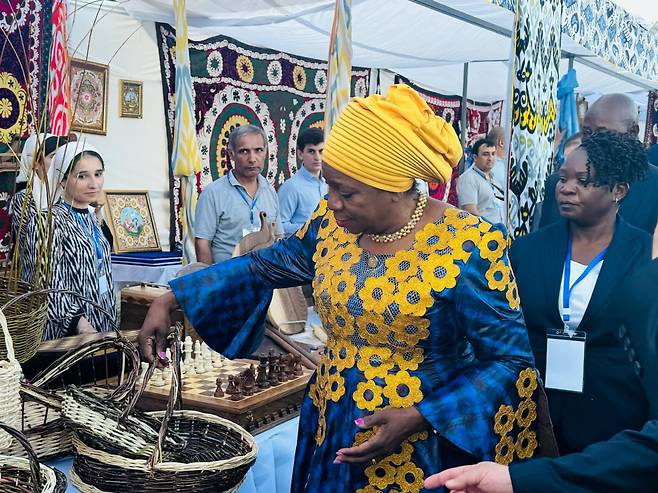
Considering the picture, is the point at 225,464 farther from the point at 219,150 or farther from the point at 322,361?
the point at 219,150

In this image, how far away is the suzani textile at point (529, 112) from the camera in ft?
10.7

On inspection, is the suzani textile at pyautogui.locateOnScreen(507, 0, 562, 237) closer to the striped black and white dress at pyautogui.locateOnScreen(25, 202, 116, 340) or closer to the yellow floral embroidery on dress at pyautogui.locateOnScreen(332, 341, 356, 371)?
the yellow floral embroidery on dress at pyautogui.locateOnScreen(332, 341, 356, 371)

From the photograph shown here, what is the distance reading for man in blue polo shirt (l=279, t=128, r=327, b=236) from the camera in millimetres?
5125

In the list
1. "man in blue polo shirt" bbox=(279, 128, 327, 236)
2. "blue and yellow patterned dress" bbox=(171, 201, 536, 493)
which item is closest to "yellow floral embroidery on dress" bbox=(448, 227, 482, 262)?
"blue and yellow patterned dress" bbox=(171, 201, 536, 493)

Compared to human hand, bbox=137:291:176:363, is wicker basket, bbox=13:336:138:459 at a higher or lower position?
lower

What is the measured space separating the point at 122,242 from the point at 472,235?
524cm

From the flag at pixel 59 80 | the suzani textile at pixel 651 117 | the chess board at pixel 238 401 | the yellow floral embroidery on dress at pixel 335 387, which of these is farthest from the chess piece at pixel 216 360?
the suzani textile at pixel 651 117

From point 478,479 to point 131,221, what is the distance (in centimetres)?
580

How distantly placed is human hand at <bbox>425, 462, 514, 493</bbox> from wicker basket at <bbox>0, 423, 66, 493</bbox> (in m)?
0.79

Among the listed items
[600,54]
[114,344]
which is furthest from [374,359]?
[600,54]

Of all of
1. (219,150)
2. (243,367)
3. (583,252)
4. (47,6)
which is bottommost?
(243,367)

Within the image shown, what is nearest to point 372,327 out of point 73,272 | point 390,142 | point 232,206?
point 390,142

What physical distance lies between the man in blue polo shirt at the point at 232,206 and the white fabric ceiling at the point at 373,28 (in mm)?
2425

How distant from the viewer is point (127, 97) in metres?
6.48
